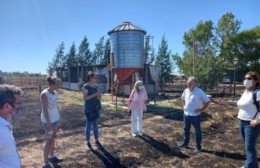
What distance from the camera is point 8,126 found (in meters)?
2.37

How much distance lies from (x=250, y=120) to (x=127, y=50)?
13322mm

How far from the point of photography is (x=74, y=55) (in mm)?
58031

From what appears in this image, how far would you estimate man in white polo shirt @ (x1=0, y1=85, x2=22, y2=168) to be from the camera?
2295 millimetres

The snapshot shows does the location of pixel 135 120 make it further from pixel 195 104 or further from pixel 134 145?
pixel 195 104

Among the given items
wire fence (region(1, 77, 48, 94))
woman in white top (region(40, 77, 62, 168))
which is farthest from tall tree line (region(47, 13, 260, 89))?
woman in white top (region(40, 77, 62, 168))

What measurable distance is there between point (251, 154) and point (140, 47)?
13844 millimetres

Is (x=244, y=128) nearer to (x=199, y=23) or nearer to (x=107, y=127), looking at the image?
(x=107, y=127)

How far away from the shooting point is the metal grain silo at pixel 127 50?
18.0 metres

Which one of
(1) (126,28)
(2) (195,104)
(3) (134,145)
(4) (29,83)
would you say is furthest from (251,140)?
(4) (29,83)

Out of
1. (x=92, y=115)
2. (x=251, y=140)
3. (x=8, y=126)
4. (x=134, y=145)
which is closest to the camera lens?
(x=8, y=126)

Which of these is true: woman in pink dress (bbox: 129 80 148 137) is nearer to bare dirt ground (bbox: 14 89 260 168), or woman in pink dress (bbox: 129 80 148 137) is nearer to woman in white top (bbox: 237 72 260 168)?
bare dirt ground (bbox: 14 89 260 168)

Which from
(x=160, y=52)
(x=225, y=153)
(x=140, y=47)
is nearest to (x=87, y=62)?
(x=160, y=52)

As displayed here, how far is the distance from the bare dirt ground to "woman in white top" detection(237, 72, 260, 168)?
110 centimetres

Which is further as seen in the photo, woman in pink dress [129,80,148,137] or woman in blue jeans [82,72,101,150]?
woman in pink dress [129,80,148,137]
